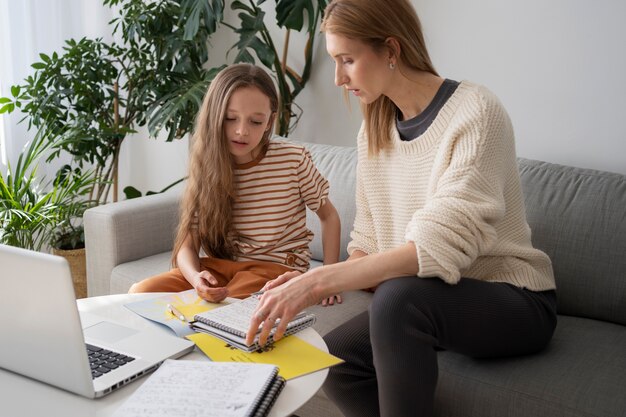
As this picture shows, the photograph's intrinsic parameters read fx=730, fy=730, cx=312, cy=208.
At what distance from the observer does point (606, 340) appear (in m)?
1.65

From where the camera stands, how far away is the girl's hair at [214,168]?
1793 mm

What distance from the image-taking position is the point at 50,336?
1062 mm

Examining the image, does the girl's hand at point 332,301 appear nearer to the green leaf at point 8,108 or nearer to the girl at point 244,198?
the girl at point 244,198

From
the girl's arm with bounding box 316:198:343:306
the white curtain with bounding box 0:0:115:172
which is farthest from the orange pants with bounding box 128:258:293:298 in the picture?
the white curtain with bounding box 0:0:115:172

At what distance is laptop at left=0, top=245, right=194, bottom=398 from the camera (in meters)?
1.02

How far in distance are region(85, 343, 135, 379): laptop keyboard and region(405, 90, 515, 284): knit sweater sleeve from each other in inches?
21.3

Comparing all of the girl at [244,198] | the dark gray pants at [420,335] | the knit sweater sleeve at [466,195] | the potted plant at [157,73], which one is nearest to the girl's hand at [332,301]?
the girl at [244,198]

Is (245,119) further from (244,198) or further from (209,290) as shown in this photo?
(209,290)

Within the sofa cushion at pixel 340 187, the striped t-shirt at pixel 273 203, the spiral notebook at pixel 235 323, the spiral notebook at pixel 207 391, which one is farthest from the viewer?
the sofa cushion at pixel 340 187

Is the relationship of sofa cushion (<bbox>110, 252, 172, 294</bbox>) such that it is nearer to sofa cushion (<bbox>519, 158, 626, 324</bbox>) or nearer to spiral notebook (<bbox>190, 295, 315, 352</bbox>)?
spiral notebook (<bbox>190, 295, 315, 352</bbox>)

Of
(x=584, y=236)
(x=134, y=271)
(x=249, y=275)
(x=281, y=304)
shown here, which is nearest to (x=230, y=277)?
(x=249, y=275)

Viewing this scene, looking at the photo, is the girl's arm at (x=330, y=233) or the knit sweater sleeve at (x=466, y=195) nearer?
the knit sweater sleeve at (x=466, y=195)

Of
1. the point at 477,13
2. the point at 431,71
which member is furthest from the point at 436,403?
the point at 477,13

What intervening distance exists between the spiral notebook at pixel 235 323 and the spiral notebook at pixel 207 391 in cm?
11
